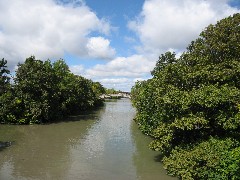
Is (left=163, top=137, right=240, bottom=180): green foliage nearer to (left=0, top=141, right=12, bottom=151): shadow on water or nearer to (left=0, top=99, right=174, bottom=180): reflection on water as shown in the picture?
(left=0, top=99, right=174, bottom=180): reflection on water

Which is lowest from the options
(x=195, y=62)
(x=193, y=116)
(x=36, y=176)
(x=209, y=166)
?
(x=36, y=176)

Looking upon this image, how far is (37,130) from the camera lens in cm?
3186

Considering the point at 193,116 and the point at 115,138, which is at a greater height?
the point at 193,116

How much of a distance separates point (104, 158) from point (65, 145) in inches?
208

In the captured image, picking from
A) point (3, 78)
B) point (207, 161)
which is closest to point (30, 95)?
point (3, 78)

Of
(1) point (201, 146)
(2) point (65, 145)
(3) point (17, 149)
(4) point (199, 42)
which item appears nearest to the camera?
(1) point (201, 146)

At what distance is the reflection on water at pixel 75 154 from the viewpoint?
58.7 feet

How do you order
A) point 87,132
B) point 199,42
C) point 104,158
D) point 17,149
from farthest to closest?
point 87,132 < point 17,149 < point 104,158 < point 199,42

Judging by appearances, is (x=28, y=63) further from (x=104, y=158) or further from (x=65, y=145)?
(x=104, y=158)

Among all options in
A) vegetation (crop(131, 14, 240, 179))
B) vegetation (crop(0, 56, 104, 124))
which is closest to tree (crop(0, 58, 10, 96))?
Result: vegetation (crop(0, 56, 104, 124))

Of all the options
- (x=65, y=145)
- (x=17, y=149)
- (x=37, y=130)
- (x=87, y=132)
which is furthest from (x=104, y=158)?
(x=37, y=130)

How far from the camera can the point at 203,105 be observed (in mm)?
16234

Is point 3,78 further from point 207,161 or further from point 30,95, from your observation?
point 207,161

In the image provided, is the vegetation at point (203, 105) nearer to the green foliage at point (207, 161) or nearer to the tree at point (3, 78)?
the green foliage at point (207, 161)
